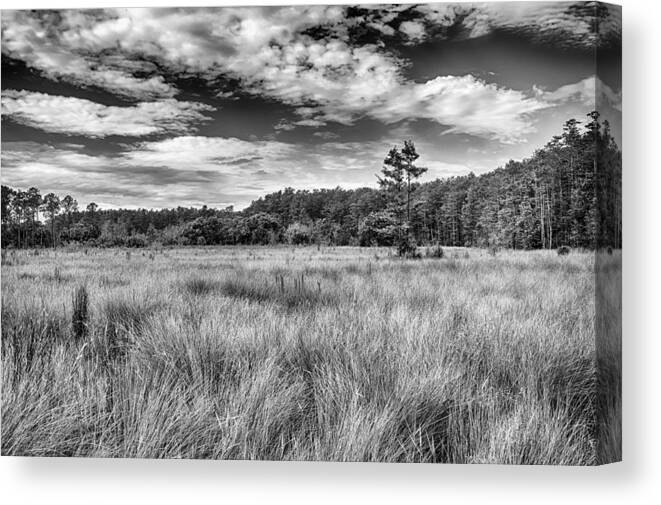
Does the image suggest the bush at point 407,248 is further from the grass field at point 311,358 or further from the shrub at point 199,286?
the shrub at point 199,286

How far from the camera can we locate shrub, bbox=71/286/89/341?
412 centimetres

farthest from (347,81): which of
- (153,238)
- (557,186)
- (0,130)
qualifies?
(0,130)

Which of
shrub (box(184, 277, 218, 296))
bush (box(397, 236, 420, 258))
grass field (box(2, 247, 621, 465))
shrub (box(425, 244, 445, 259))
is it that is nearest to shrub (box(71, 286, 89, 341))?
grass field (box(2, 247, 621, 465))

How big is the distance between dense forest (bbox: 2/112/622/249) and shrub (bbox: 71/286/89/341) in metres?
0.56

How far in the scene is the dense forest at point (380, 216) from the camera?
3910 millimetres

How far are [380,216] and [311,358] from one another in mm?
1516

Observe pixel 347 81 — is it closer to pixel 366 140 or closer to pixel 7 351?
pixel 366 140

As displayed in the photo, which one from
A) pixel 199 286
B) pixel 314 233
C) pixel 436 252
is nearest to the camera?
pixel 199 286

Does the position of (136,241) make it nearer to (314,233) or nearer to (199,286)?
(199,286)

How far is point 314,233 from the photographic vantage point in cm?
467

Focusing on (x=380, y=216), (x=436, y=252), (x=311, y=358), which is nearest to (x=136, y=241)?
(x=311, y=358)

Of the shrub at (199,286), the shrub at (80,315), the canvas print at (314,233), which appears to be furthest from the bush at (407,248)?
the shrub at (80,315)

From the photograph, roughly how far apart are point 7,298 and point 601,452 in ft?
15.7

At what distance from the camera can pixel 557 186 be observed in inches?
152
